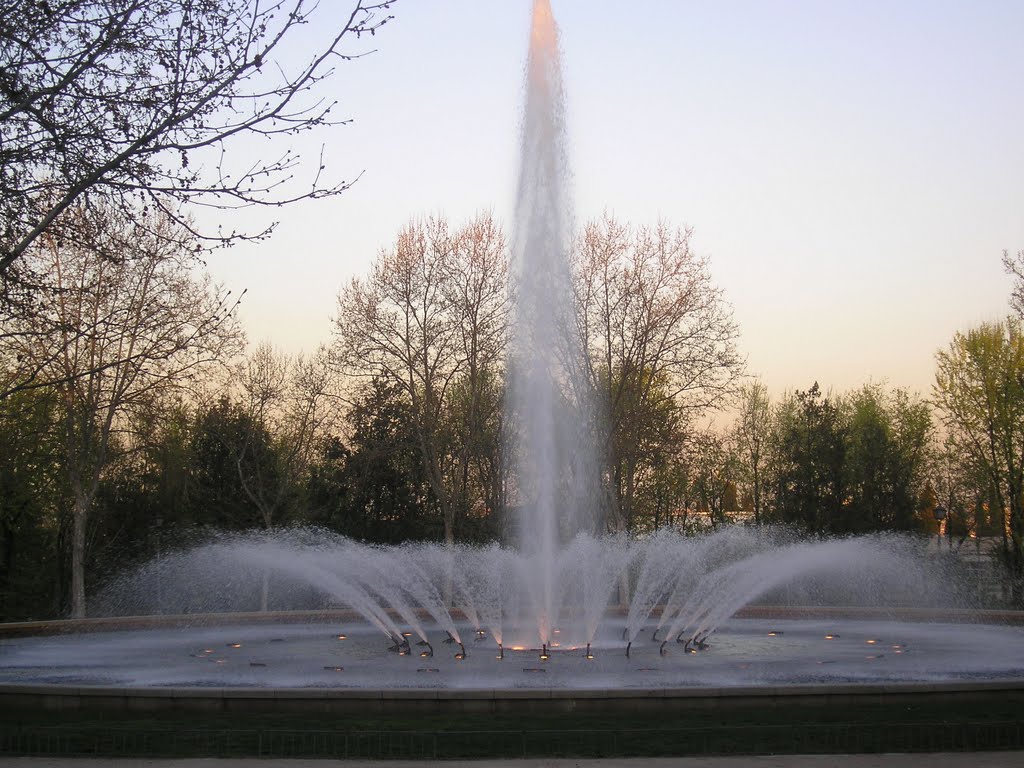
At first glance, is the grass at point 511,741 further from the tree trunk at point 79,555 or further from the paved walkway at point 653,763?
the tree trunk at point 79,555

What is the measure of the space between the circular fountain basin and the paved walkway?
95.0 inches

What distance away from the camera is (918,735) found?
1059cm

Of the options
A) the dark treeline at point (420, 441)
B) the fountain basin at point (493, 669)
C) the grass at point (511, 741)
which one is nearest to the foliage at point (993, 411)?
the dark treeline at point (420, 441)

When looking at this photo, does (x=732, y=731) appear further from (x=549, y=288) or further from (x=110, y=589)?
(x=110, y=589)

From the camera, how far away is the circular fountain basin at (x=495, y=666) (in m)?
12.7

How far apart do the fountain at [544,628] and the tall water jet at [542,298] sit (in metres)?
0.04

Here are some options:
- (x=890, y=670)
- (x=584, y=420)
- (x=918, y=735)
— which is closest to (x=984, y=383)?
(x=584, y=420)

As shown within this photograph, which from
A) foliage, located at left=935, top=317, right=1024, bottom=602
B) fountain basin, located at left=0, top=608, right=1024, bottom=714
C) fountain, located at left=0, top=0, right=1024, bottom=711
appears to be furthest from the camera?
foliage, located at left=935, top=317, right=1024, bottom=602

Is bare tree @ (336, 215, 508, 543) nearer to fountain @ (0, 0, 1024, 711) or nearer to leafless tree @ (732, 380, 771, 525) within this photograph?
fountain @ (0, 0, 1024, 711)

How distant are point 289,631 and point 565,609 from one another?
19.7 feet

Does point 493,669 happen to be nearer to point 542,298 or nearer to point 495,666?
point 495,666

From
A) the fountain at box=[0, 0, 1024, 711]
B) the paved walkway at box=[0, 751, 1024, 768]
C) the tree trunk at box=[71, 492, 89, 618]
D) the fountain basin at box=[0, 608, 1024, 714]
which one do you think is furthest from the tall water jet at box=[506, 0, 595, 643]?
the tree trunk at box=[71, 492, 89, 618]

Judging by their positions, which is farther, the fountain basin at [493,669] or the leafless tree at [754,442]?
the leafless tree at [754,442]

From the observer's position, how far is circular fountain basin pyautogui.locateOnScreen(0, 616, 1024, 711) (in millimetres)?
12680
